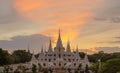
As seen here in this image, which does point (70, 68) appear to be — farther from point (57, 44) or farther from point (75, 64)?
point (57, 44)

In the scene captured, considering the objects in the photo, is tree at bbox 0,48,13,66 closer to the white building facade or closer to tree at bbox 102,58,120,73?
the white building facade

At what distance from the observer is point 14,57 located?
119125mm

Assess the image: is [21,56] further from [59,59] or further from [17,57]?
[59,59]

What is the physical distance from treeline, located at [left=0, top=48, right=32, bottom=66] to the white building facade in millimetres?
4996

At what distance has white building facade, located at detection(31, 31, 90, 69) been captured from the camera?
11297 centimetres

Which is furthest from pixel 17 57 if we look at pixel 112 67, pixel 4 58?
pixel 112 67

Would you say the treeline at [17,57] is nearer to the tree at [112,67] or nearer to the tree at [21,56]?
the tree at [21,56]

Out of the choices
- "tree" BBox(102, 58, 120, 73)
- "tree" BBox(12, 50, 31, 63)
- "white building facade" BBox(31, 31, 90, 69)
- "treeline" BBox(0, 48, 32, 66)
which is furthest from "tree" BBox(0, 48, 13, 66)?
Result: "tree" BBox(102, 58, 120, 73)

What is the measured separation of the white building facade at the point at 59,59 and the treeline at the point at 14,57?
197 inches

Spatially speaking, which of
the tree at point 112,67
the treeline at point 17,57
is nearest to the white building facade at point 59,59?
the treeline at point 17,57

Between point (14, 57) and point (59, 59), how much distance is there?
1125 centimetres

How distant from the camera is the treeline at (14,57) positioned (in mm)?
107312

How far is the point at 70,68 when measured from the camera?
4331 inches

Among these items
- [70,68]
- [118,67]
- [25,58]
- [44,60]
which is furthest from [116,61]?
[25,58]
